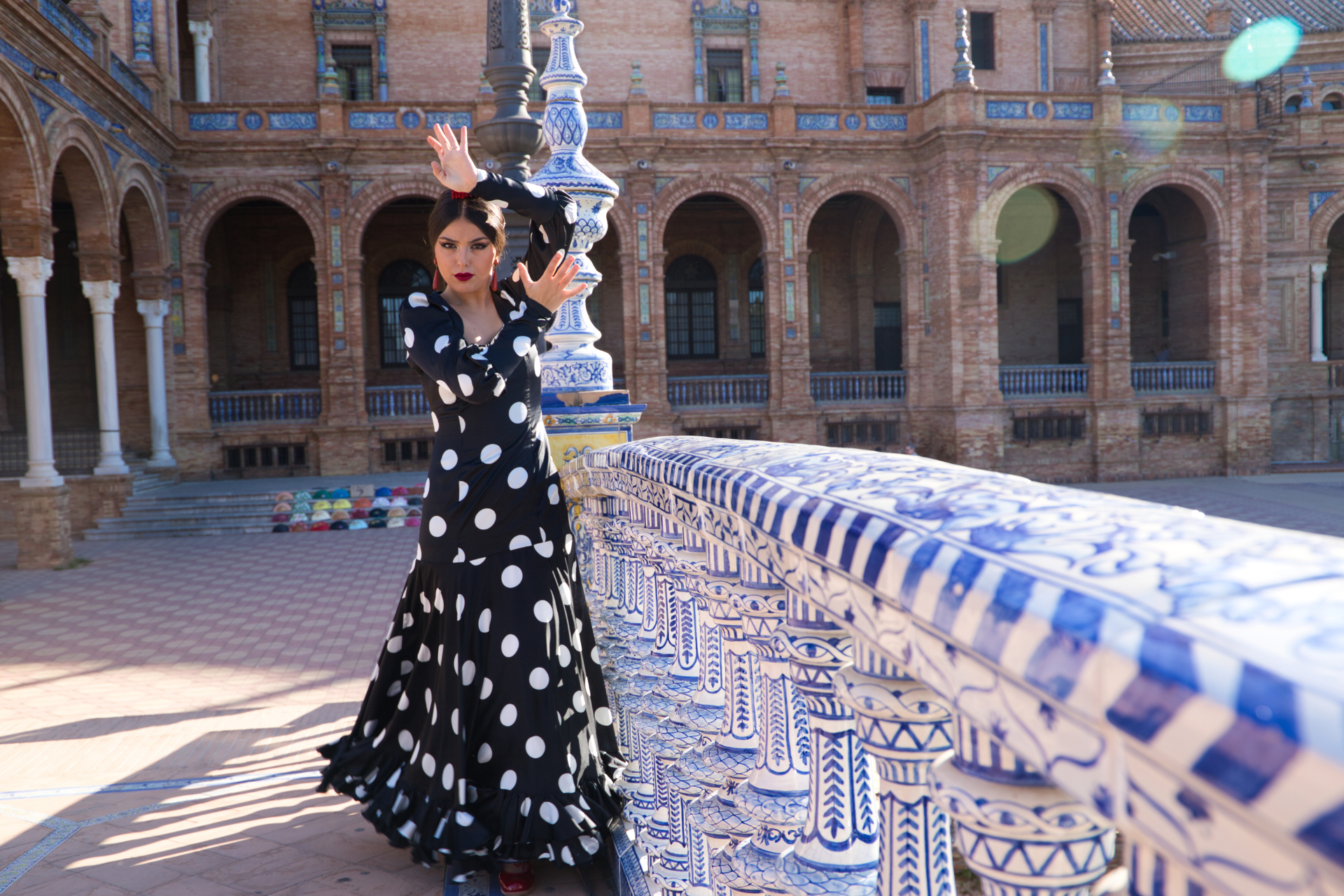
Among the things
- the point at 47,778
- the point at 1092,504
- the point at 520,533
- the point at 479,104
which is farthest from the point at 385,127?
the point at 1092,504

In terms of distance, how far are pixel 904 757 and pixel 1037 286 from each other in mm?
24413

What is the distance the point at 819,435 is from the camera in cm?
1934

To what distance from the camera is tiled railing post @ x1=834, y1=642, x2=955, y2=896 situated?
0.93 m

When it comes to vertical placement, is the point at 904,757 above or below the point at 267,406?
below

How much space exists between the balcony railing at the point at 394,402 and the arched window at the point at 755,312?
27.0 feet

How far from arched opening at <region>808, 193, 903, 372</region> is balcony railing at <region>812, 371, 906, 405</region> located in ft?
9.08

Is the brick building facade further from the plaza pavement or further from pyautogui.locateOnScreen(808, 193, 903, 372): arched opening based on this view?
the plaza pavement

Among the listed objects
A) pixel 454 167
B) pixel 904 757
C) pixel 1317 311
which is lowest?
pixel 904 757

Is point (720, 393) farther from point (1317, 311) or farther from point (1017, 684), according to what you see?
point (1017, 684)

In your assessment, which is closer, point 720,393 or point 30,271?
point 30,271

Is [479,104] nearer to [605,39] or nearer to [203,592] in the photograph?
[605,39]

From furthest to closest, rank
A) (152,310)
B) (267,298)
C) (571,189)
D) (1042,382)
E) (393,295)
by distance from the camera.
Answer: (393,295), (267,298), (1042,382), (152,310), (571,189)

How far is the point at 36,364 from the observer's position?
12031mm

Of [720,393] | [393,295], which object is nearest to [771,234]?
[720,393]
